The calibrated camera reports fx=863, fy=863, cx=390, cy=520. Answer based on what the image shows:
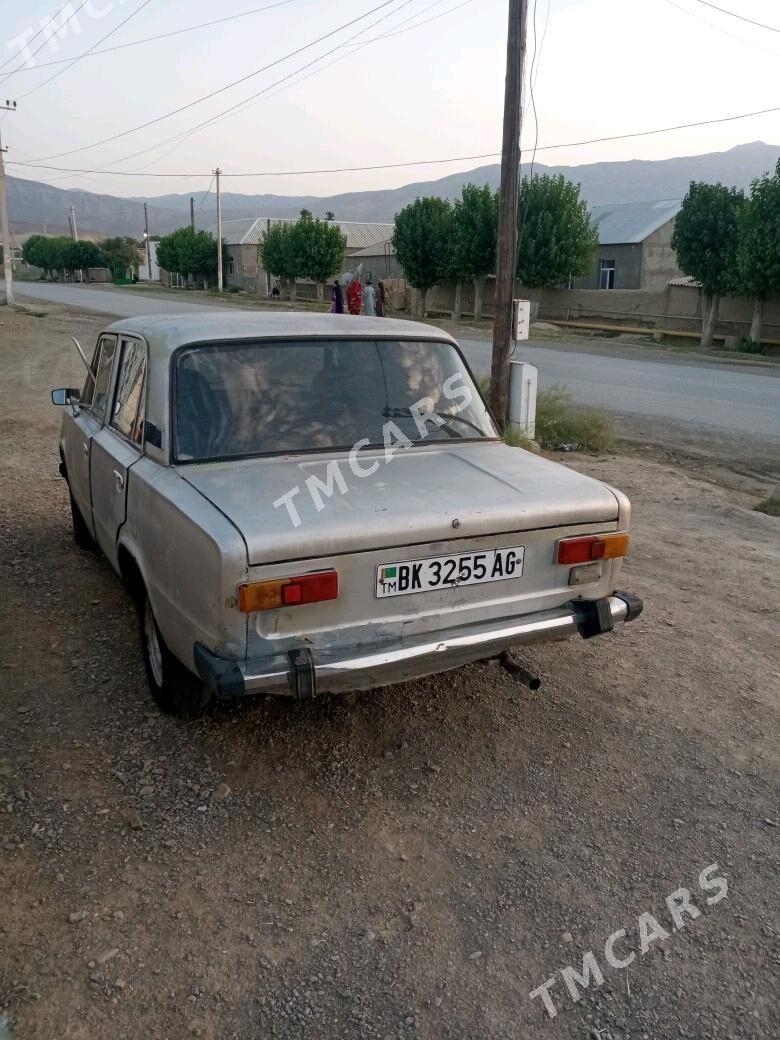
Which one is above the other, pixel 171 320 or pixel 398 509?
pixel 171 320

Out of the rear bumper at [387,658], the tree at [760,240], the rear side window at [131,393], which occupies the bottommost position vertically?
the rear bumper at [387,658]

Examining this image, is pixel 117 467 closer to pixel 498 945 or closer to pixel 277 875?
pixel 277 875

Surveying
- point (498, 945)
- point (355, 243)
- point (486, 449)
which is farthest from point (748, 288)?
point (355, 243)

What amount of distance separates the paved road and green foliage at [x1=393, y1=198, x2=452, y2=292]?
16.3m

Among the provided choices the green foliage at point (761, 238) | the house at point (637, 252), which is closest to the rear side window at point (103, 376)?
the green foliage at point (761, 238)

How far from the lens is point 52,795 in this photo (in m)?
3.14

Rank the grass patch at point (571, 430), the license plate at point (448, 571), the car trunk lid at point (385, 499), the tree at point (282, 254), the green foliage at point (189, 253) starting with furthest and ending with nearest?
the green foliage at point (189, 253), the tree at point (282, 254), the grass patch at point (571, 430), the license plate at point (448, 571), the car trunk lid at point (385, 499)

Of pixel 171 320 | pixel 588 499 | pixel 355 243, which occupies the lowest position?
pixel 588 499

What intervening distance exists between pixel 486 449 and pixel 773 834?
2017 millimetres

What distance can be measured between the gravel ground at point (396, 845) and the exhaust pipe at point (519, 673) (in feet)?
0.87

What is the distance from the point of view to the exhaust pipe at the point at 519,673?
3473 mm

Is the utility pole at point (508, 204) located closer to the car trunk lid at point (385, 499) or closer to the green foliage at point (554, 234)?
the car trunk lid at point (385, 499)

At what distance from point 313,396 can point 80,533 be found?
103 inches

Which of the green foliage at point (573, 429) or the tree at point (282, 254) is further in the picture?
the tree at point (282, 254)
